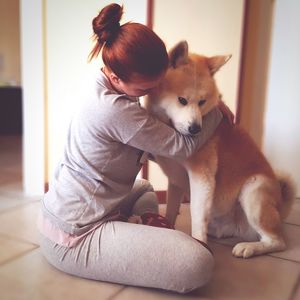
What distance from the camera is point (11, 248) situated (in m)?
1.42

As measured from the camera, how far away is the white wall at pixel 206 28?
1907 millimetres

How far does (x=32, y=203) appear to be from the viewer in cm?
197

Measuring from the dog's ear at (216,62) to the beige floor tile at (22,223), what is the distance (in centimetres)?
96

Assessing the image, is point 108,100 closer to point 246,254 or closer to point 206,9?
point 246,254

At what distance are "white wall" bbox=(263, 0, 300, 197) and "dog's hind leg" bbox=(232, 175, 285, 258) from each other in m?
0.87

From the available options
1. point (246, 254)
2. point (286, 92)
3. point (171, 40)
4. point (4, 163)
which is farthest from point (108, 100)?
point (4, 163)

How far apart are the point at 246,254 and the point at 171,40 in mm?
1127

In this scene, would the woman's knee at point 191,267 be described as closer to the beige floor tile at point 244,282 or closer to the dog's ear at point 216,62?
the beige floor tile at point 244,282

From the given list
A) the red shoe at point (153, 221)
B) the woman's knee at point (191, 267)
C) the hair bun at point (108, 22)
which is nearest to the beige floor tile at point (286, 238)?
the red shoe at point (153, 221)

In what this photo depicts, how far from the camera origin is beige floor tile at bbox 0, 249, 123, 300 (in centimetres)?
110

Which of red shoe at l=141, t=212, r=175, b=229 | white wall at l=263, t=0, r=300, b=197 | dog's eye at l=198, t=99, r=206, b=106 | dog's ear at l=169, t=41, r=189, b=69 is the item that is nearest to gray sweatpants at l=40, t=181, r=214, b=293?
red shoe at l=141, t=212, r=175, b=229

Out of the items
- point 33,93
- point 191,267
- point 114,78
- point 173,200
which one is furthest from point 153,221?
point 33,93

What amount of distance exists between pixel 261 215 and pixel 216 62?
601 millimetres

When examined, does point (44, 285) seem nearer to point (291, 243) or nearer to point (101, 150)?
point (101, 150)
